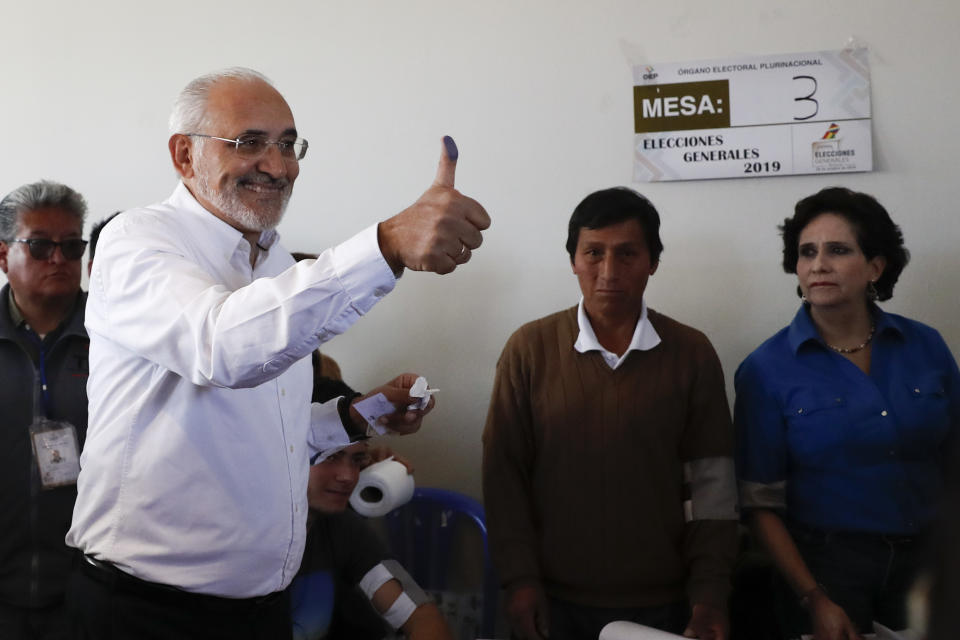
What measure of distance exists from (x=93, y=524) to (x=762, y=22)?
2144 millimetres

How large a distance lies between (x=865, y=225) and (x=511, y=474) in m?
1.11

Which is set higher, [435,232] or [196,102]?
[196,102]

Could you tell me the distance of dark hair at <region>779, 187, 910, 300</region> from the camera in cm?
218

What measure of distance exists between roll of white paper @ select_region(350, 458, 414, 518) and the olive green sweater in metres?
0.23

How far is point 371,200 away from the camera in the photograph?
2699mm

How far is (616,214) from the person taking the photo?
2215 mm

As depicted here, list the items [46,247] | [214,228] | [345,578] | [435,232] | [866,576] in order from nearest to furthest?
1. [435,232]
2. [214,228]
3. [866,576]
4. [345,578]
5. [46,247]

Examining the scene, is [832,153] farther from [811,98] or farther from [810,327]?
[810,327]

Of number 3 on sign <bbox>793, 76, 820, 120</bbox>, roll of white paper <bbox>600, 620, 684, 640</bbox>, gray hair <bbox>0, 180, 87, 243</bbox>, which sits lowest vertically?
roll of white paper <bbox>600, 620, 684, 640</bbox>

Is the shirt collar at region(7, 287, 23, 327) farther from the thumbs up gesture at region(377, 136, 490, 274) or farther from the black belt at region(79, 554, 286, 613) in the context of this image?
the thumbs up gesture at region(377, 136, 490, 274)

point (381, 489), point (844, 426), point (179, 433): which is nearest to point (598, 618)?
point (381, 489)

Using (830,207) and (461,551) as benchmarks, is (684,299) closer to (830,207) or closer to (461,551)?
(830,207)

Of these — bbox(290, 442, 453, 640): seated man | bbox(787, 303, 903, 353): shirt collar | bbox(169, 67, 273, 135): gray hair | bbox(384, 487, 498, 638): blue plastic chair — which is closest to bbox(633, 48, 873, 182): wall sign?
bbox(787, 303, 903, 353): shirt collar

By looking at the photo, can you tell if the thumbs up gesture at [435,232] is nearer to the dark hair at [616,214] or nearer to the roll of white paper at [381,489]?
the roll of white paper at [381,489]
